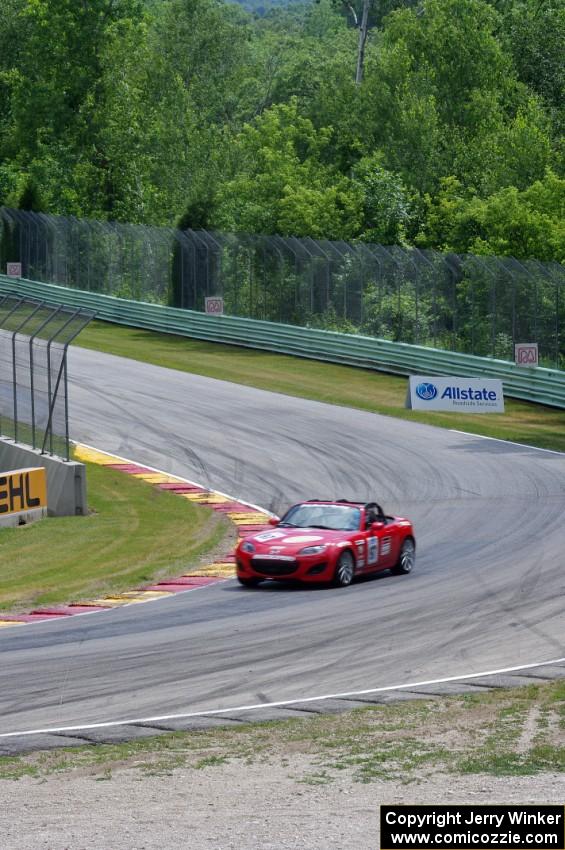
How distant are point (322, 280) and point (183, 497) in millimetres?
21031

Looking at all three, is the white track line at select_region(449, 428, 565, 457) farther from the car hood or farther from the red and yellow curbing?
the car hood

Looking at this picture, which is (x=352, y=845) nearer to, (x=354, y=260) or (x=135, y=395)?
(x=135, y=395)

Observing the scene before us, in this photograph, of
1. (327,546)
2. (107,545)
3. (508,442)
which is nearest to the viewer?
(327,546)

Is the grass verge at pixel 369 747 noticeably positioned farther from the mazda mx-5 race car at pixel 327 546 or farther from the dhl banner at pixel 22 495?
the dhl banner at pixel 22 495

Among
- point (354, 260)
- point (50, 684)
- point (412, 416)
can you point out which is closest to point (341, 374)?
point (354, 260)

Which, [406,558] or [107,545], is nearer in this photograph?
[406,558]

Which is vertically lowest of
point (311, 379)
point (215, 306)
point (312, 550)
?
point (312, 550)

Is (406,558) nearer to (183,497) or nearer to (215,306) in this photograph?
(183,497)

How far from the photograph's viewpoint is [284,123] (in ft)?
286

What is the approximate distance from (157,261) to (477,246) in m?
12.7

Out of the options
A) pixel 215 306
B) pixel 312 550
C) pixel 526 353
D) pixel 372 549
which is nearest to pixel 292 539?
pixel 312 550

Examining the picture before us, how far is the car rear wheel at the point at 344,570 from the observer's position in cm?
2166

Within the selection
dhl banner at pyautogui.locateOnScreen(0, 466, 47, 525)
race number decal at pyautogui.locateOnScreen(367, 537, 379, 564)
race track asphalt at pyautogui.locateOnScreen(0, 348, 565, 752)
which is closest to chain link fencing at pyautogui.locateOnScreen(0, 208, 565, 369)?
race track asphalt at pyautogui.locateOnScreen(0, 348, 565, 752)

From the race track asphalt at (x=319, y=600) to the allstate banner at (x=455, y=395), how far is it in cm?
191
